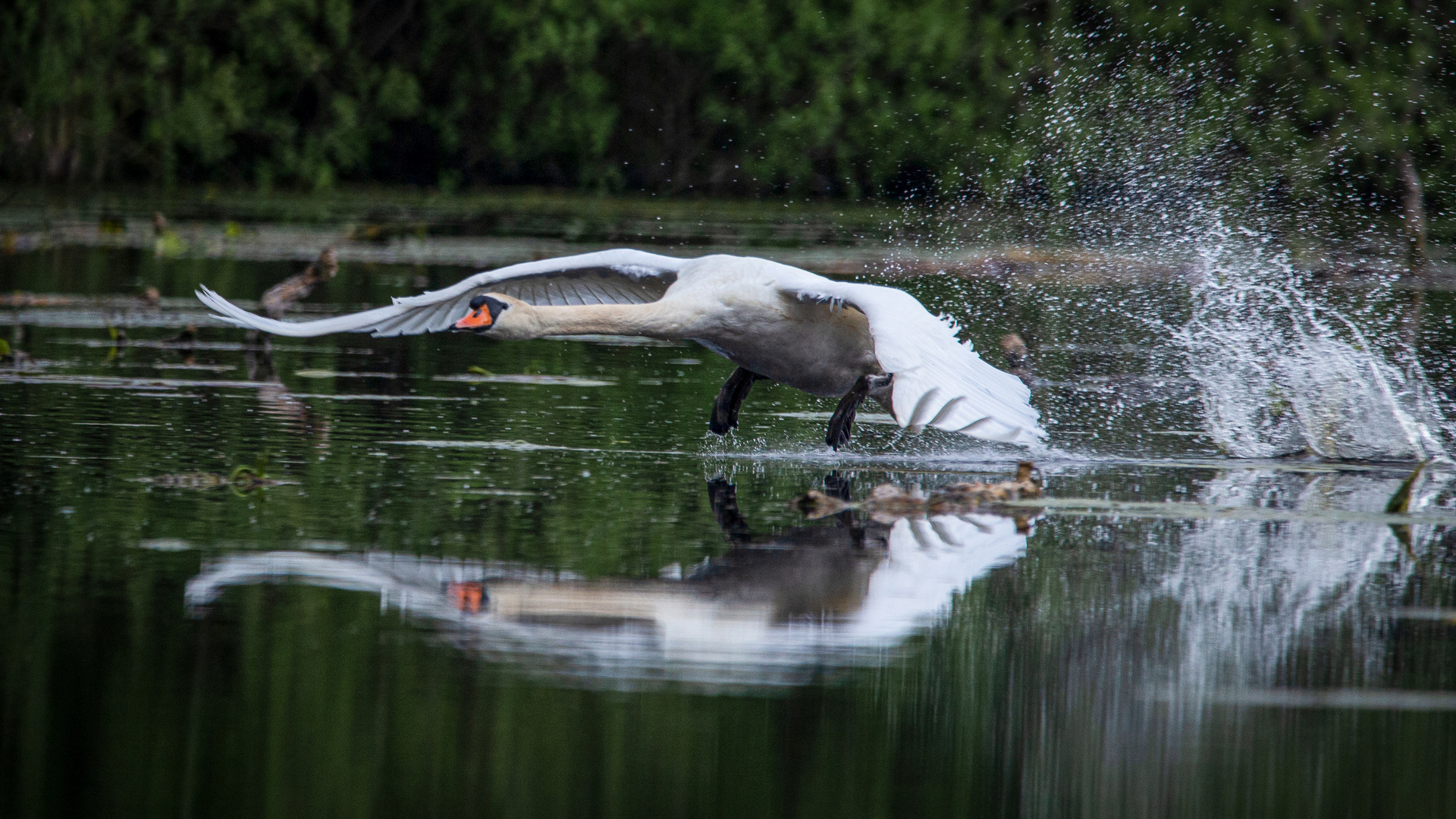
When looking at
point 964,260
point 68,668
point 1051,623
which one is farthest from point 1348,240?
point 68,668

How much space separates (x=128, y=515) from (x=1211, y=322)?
9.28 meters

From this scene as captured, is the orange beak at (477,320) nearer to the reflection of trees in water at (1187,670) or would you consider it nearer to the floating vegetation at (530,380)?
the reflection of trees in water at (1187,670)

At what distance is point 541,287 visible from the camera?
1070 centimetres

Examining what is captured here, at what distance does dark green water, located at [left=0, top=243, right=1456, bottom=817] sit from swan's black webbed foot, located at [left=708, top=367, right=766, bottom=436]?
122 mm

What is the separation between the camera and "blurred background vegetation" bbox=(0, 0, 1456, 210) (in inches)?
1201

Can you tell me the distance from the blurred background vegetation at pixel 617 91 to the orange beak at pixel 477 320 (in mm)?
19686

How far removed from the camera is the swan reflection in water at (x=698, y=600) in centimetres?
562

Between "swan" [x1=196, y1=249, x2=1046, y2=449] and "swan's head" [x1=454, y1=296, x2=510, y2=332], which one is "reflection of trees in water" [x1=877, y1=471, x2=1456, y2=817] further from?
"swan's head" [x1=454, y1=296, x2=510, y2=332]

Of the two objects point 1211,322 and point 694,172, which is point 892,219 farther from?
point 1211,322

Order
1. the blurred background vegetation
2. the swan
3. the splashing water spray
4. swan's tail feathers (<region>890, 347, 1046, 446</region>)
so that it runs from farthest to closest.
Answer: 1. the blurred background vegetation
2. the splashing water spray
3. the swan
4. swan's tail feathers (<region>890, 347, 1046, 446</region>)

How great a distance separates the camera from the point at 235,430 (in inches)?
388

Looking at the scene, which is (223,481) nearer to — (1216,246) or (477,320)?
(477,320)

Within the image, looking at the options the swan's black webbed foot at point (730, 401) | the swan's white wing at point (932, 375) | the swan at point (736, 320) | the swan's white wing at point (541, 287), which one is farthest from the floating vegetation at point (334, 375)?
the swan's white wing at point (932, 375)

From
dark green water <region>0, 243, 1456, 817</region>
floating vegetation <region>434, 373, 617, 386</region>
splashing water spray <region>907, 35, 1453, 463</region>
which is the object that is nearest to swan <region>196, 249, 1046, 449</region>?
dark green water <region>0, 243, 1456, 817</region>
